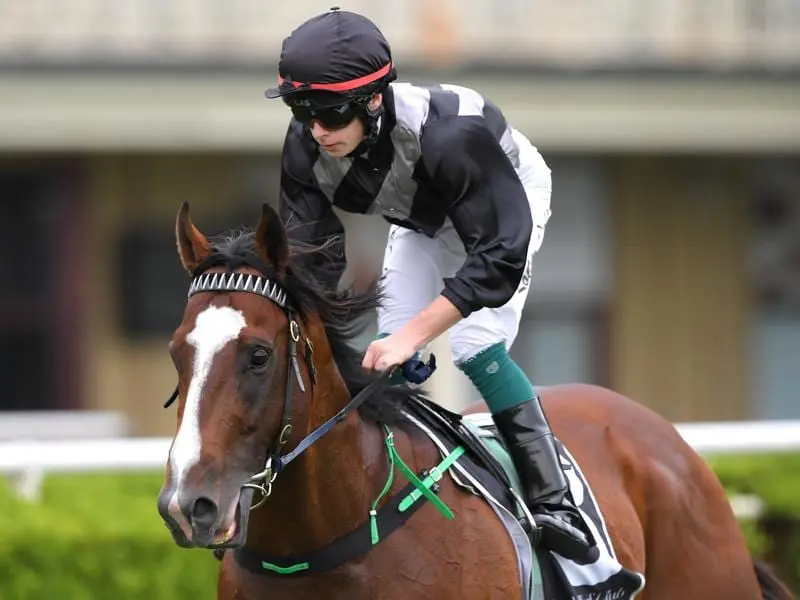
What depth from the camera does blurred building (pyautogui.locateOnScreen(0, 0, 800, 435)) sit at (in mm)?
9977

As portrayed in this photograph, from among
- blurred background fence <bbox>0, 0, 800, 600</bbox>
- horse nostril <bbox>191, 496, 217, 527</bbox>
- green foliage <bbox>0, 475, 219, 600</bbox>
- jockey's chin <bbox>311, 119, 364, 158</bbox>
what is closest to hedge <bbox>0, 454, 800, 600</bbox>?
green foliage <bbox>0, 475, 219, 600</bbox>

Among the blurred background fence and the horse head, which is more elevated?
the horse head

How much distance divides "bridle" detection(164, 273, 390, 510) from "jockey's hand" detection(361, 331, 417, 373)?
18 cm

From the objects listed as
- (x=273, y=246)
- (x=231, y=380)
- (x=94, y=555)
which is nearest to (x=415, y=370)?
(x=273, y=246)

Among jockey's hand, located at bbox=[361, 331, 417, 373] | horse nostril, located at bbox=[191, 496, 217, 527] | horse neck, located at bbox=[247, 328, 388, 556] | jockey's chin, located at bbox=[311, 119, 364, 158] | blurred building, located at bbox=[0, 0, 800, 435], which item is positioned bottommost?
blurred building, located at bbox=[0, 0, 800, 435]

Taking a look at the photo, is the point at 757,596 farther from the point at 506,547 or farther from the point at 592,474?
the point at 506,547

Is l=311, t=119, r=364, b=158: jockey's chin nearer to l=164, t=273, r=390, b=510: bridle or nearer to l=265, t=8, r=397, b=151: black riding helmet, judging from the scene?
l=265, t=8, r=397, b=151: black riding helmet

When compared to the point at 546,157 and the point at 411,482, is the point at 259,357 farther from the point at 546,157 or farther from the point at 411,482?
the point at 546,157

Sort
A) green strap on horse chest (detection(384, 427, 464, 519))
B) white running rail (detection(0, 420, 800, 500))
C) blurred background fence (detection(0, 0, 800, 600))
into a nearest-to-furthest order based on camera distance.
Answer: green strap on horse chest (detection(384, 427, 464, 519)) < white running rail (detection(0, 420, 800, 500)) < blurred background fence (detection(0, 0, 800, 600))

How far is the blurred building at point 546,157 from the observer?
32.7ft

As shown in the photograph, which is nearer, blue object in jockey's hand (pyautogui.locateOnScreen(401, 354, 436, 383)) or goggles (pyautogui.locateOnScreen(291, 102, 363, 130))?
goggles (pyautogui.locateOnScreen(291, 102, 363, 130))

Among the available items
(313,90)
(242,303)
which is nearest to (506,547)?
(242,303)

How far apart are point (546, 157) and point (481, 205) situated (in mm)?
7911

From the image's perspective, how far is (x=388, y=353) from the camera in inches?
130
